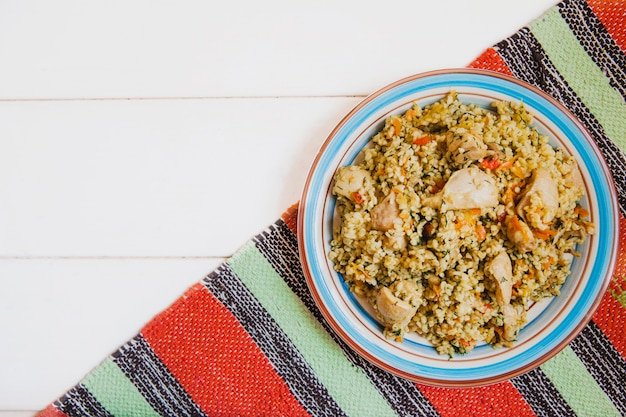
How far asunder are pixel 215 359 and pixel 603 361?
131 centimetres

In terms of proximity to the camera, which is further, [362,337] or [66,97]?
[66,97]

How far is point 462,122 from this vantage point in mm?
1665

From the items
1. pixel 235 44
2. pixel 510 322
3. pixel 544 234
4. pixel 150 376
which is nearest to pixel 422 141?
pixel 544 234

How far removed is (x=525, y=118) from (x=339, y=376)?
1.03 meters

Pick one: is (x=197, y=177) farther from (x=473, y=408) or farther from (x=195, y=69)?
(x=473, y=408)

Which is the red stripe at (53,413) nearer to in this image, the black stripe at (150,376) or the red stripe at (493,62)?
the black stripe at (150,376)

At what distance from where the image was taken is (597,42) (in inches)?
71.4

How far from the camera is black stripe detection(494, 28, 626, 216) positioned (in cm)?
182

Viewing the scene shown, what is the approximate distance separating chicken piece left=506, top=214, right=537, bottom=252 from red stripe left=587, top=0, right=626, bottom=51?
2.40ft

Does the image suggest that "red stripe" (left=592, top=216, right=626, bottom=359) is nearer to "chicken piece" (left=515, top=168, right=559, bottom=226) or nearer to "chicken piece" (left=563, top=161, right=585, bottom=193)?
"chicken piece" (left=563, top=161, right=585, bottom=193)

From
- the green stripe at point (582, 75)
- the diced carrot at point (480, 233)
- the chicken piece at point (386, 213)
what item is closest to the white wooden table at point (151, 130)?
the green stripe at point (582, 75)

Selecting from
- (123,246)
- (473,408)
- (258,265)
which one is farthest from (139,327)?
(473,408)

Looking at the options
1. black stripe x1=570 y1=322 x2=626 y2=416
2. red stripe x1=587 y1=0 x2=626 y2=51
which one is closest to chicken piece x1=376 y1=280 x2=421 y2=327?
black stripe x1=570 y1=322 x2=626 y2=416

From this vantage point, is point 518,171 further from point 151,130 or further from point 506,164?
point 151,130
